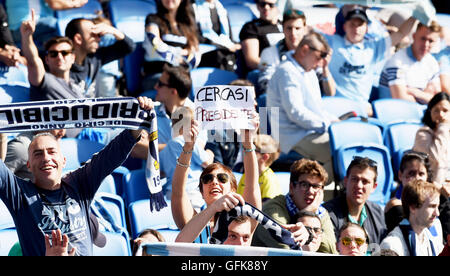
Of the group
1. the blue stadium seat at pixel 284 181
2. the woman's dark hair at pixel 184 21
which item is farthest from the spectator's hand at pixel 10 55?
the blue stadium seat at pixel 284 181

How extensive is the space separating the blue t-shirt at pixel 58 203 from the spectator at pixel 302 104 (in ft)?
9.42

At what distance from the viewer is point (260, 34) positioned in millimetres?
8898

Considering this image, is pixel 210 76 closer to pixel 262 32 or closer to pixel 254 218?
pixel 262 32

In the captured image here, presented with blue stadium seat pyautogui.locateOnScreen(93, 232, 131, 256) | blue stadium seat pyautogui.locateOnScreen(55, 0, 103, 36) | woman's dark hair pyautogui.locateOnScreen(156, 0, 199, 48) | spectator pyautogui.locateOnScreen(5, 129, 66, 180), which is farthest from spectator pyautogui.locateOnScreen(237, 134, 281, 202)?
blue stadium seat pyautogui.locateOnScreen(55, 0, 103, 36)

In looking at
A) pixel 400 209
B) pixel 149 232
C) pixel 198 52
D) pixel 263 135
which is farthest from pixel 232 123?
pixel 198 52

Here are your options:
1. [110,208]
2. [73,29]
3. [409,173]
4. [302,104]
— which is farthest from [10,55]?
[409,173]

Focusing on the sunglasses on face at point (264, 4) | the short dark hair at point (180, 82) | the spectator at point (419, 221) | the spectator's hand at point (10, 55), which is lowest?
the spectator at point (419, 221)

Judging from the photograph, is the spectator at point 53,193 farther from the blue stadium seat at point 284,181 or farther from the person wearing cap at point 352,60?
the person wearing cap at point 352,60

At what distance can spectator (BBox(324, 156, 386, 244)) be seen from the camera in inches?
251

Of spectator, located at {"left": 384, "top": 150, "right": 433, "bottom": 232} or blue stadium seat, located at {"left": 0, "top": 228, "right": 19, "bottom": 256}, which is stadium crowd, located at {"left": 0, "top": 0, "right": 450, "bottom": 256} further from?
blue stadium seat, located at {"left": 0, "top": 228, "right": 19, "bottom": 256}

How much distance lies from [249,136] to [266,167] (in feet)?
4.47

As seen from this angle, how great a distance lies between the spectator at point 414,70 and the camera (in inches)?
352

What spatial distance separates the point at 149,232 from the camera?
541cm

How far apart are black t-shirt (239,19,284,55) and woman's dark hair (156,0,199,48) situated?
22.2 inches
